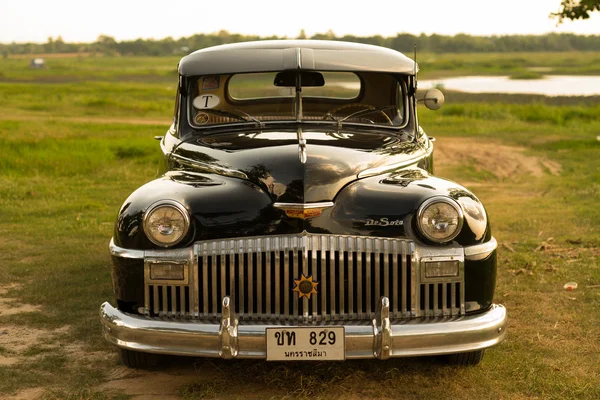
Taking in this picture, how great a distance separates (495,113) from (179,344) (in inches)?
964

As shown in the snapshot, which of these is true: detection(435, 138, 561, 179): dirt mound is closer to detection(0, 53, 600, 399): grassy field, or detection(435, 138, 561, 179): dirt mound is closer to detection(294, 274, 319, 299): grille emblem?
detection(0, 53, 600, 399): grassy field

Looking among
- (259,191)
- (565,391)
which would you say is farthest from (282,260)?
(565,391)

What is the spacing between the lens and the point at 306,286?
168 inches

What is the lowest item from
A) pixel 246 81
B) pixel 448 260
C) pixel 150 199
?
pixel 448 260

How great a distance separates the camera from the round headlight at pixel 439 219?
4.35 meters

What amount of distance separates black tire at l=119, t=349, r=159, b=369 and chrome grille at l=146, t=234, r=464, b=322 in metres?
0.54

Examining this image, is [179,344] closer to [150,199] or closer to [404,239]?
[150,199]

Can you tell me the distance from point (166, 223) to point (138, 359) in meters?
0.91

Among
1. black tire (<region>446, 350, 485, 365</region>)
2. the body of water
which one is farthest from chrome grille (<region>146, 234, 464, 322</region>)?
the body of water

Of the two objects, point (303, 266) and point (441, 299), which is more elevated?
point (303, 266)

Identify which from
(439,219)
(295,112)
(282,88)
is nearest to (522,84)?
(282,88)

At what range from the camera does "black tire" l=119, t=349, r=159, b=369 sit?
4.79m

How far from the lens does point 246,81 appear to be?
6113 mm

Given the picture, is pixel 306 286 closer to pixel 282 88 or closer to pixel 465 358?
pixel 465 358
